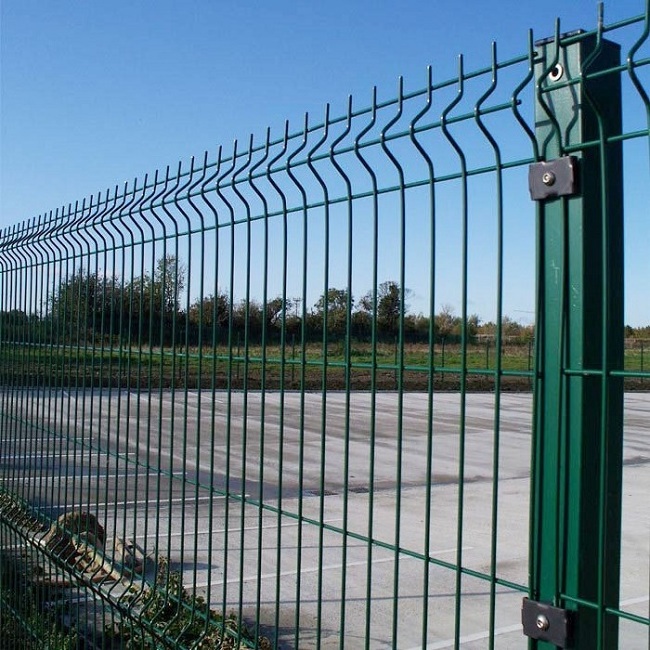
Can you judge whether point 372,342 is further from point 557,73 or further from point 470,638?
point 470,638

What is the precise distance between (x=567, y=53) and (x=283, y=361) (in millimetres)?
1281

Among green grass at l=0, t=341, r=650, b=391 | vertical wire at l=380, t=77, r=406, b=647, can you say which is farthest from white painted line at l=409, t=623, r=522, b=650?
vertical wire at l=380, t=77, r=406, b=647

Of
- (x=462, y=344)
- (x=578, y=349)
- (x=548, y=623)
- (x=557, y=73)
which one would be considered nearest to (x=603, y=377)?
(x=578, y=349)

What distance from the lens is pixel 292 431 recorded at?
1956cm

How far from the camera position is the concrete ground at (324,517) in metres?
2.69

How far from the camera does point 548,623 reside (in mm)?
1915

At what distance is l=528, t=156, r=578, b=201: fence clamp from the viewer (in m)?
1.93

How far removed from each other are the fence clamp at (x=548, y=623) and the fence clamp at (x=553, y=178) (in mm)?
965

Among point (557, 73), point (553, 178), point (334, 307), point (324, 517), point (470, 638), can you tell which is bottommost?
point (470, 638)

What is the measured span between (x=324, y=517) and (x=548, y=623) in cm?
633

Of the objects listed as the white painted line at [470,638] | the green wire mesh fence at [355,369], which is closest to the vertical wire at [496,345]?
the green wire mesh fence at [355,369]

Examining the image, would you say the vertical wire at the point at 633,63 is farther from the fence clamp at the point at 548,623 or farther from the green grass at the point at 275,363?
the fence clamp at the point at 548,623

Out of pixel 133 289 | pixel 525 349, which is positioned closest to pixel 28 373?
pixel 133 289

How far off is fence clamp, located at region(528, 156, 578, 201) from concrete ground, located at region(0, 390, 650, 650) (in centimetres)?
57
